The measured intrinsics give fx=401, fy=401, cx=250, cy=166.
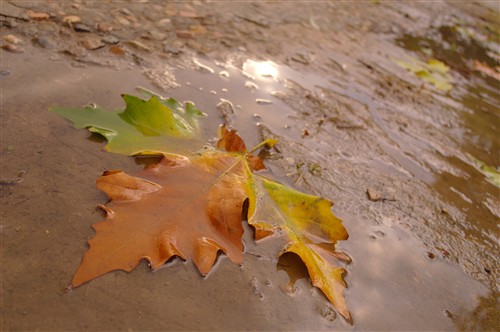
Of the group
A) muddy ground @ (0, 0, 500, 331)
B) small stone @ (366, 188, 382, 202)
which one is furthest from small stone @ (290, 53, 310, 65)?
small stone @ (366, 188, 382, 202)

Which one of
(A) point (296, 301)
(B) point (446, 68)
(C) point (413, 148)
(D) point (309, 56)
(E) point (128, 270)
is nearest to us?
(E) point (128, 270)

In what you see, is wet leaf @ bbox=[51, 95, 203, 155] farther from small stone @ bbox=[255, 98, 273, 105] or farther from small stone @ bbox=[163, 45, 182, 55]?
small stone @ bbox=[163, 45, 182, 55]

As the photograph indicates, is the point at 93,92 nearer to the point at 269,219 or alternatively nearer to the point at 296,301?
the point at 269,219

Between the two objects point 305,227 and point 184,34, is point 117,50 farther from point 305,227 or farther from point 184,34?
point 305,227

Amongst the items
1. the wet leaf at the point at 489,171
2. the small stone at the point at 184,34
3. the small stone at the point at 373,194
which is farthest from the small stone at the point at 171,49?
the wet leaf at the point at 489,171

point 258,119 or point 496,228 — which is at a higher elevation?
point 258,119

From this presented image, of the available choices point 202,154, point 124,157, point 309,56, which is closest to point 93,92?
point 124,157

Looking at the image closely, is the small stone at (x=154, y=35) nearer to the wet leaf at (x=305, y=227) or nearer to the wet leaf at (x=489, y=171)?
the wet leaf at (x=305, y=227)
